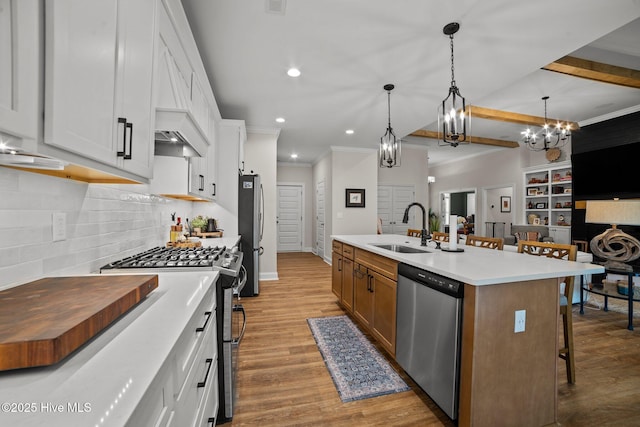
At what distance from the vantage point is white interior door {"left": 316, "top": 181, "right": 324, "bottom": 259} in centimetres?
707

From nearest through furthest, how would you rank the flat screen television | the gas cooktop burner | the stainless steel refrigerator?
the gas cooktop burner
the stainless steel refrigerator
the flat screen television

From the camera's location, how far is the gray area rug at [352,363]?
1.92 meters

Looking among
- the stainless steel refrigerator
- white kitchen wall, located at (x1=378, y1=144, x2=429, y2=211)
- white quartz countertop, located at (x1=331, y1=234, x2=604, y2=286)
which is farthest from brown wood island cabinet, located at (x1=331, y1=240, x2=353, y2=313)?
white kitchen wall, located at (x1=378, y1=144, x2=429, y2=211)

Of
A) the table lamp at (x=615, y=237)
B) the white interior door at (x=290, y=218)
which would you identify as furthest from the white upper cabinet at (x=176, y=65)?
the white interior door at (x=290, y=218)

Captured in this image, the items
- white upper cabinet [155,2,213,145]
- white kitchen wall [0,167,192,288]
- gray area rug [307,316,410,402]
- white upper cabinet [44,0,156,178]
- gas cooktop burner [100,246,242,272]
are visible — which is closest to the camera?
white upper cabinet [44,0,156,178]

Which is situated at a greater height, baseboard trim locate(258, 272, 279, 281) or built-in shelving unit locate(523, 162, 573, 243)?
built-in shelving unit locate(523, 162, 573, 243)

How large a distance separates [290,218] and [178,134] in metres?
6.72

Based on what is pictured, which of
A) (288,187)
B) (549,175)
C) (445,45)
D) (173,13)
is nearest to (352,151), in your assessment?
(288,187)

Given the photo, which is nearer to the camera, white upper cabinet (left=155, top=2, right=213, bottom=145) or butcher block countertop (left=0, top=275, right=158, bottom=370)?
butcher block countertop (left=0, top=275, right=158, bottom=370)

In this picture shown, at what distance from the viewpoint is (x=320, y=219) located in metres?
7.32

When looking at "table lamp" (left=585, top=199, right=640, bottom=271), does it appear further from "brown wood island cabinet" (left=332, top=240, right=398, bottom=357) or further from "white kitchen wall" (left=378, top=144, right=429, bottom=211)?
"white kitchen wall" (left=378, top=144, right=429, bottom=211)

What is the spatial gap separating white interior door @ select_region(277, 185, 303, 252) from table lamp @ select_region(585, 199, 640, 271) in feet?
20.6

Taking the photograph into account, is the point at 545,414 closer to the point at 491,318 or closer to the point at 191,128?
the point at 491,318

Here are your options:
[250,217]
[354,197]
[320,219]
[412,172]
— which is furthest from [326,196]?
[250,217]
